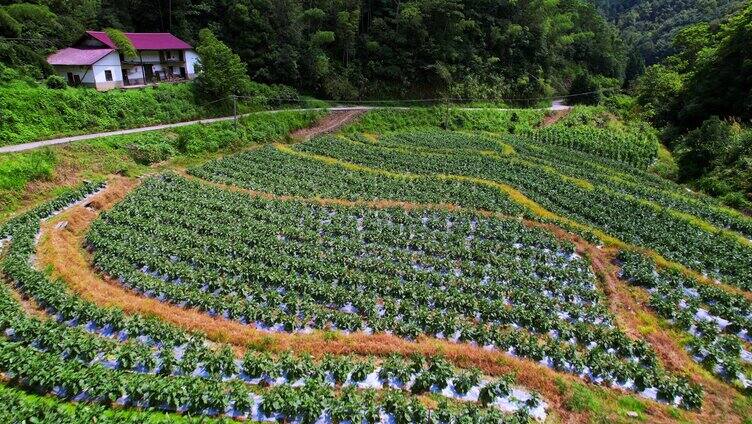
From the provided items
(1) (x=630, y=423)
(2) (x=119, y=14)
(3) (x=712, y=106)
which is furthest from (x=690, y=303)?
(2) (x=119, y=14)

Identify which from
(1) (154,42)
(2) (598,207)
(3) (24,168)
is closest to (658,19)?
(2) (598,207)

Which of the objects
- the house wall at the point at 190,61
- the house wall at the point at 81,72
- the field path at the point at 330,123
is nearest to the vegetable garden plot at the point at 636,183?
the field path at the point at 330,123

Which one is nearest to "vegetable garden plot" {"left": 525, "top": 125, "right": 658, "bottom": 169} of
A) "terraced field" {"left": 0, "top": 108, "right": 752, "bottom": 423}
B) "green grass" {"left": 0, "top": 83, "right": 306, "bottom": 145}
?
"terraced field" {"left": 0, "top": 108, "right": 752, "bottom": 423}

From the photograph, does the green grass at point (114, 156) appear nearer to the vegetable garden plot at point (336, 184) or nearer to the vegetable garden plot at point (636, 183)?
the vegetable garden plot at point (336, 184)

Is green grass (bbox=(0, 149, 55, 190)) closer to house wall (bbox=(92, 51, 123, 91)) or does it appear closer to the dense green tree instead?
house wall (bbox=(92, 51, 123, 91))

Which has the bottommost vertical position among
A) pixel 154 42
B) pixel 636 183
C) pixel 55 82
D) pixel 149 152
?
pixel 636 183

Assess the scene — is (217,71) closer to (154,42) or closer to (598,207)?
(154,42)
